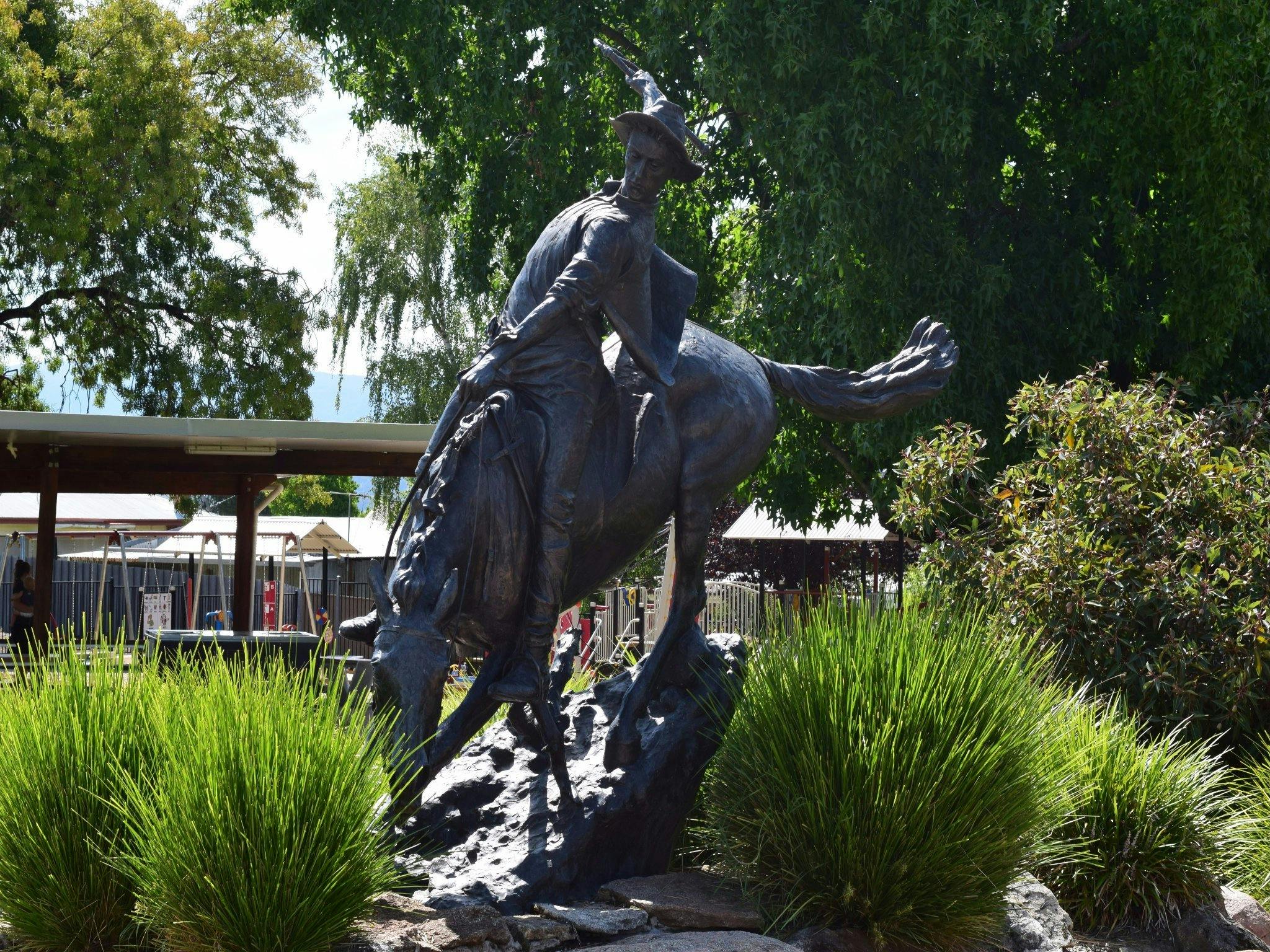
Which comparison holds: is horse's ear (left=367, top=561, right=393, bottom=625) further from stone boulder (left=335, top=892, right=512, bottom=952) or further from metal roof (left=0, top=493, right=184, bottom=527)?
metal roof (left=0, top=493, right=184, bottom=527)

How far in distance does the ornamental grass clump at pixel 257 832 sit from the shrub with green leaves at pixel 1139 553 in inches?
142

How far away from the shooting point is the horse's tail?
5656 mm

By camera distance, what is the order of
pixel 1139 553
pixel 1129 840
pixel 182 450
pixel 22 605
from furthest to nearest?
pixel 182 450, pixel 22 605, pixel 1139 553, pixel 1129 840

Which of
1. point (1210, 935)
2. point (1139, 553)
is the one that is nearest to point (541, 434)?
point (1210, 935)

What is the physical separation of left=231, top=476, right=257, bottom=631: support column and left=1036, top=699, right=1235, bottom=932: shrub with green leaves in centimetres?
1124

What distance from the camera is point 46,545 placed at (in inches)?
512

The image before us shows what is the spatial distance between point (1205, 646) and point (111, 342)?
18.9m

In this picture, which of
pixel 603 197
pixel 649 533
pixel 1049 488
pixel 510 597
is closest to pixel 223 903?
pixel 510 597

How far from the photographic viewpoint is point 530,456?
462cm

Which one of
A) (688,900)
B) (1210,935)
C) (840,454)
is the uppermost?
(840,454)

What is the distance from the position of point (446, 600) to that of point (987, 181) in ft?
30.9

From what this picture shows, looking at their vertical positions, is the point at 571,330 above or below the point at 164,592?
above

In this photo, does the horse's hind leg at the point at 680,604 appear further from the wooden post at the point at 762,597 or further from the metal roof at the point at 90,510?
the metal roof at the point at 90,510

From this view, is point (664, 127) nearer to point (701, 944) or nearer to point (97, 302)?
point (701, 944)
